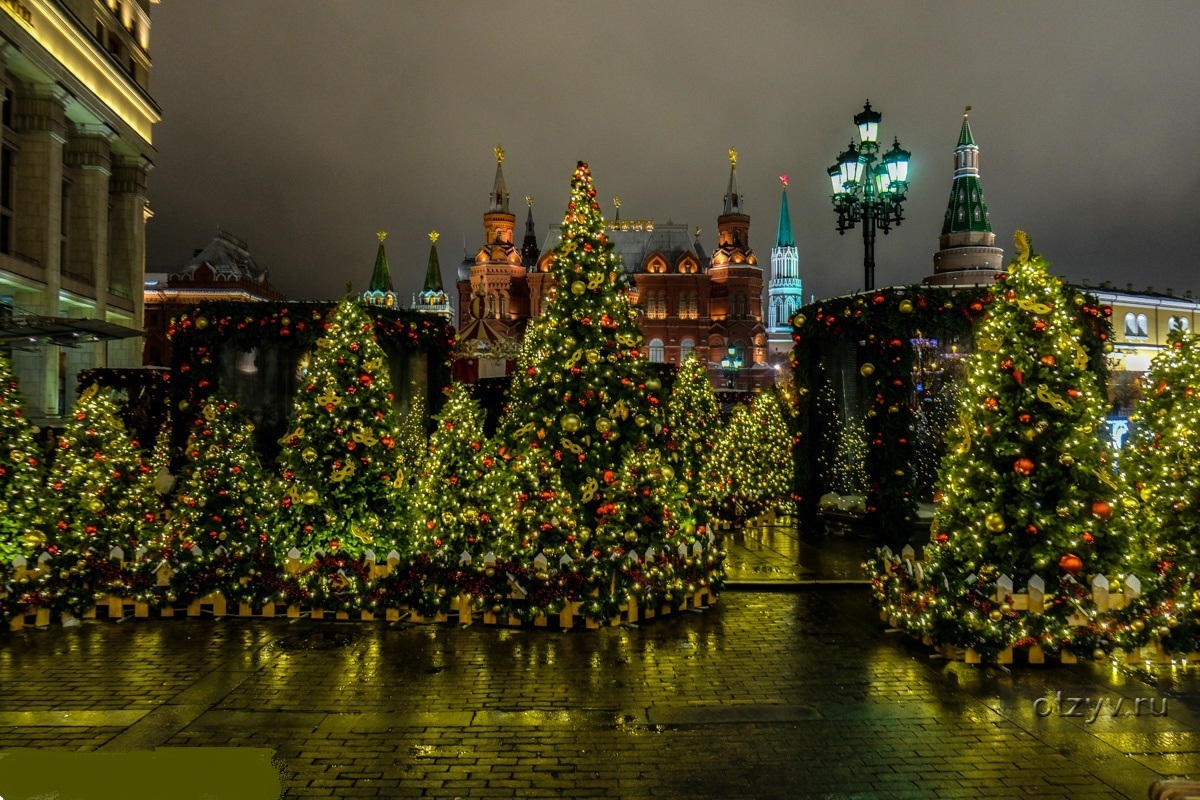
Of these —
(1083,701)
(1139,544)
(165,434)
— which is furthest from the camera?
(165,434)

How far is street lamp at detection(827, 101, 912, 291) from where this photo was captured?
1311 centimetres

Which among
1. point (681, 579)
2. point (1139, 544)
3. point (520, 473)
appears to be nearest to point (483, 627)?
point (520, 473)

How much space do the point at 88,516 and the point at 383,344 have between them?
6.98 m

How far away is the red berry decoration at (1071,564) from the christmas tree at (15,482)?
11.8 m

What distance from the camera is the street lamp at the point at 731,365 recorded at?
223 ft

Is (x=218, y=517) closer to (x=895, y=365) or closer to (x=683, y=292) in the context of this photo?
(x=895, y=365)

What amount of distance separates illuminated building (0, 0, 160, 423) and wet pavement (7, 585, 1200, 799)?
24367mm

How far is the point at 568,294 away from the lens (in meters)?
10.4

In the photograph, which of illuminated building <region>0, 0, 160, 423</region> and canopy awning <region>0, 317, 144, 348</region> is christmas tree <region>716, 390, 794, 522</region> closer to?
canopy awning <region>0, 317, 144, 348</region>

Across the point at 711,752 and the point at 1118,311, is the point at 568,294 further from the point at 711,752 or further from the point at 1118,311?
the point at 1118,311

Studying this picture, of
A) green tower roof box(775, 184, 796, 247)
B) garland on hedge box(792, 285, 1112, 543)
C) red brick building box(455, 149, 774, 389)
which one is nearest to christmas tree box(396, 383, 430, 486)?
garland on hedge box(792, 285, 1112, 543)

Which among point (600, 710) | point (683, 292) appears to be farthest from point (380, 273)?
point (600, 710)

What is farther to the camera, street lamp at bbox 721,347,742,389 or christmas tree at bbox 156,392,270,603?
street lamp at bbox 721,347,742,389

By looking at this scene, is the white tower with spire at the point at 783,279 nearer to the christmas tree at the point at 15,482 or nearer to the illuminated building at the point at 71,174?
the illuminated building at the point at 71,174
